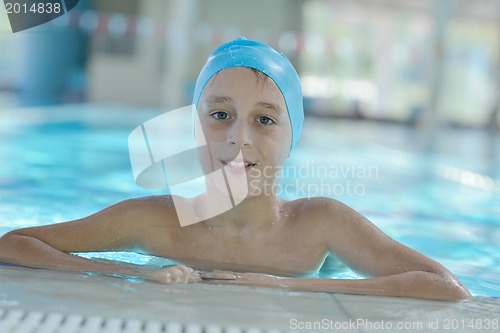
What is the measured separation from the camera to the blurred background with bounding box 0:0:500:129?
17.4 m

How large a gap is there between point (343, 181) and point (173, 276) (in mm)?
5479

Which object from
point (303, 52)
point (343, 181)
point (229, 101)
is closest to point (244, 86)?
point (229, 101)

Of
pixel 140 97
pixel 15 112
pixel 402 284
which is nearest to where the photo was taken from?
pixel 402 284

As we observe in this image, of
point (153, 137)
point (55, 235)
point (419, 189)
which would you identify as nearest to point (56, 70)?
point (153, 137)

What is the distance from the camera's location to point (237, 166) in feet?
7.47

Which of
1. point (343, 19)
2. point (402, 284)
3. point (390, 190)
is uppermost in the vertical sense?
point (343, 19)

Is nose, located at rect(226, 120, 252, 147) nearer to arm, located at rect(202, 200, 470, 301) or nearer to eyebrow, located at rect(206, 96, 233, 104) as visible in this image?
eyebrow, located at rect(206, 96, 233, 104)

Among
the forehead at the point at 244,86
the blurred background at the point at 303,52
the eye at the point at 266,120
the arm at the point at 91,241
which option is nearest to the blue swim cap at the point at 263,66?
the forehead at the point at 244,86

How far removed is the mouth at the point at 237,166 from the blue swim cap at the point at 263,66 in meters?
0.29

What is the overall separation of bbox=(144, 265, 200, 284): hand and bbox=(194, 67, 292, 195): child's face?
1.15 feet

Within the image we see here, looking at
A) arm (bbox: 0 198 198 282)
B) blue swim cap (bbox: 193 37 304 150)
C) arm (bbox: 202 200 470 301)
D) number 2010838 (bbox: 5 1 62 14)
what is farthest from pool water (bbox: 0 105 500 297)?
number 2010838 (bbox: 5 1 62 14)

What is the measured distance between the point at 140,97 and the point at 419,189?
42.8 feet

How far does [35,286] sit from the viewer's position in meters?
2.05

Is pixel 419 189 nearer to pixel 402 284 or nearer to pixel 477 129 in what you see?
pixel 402 284
